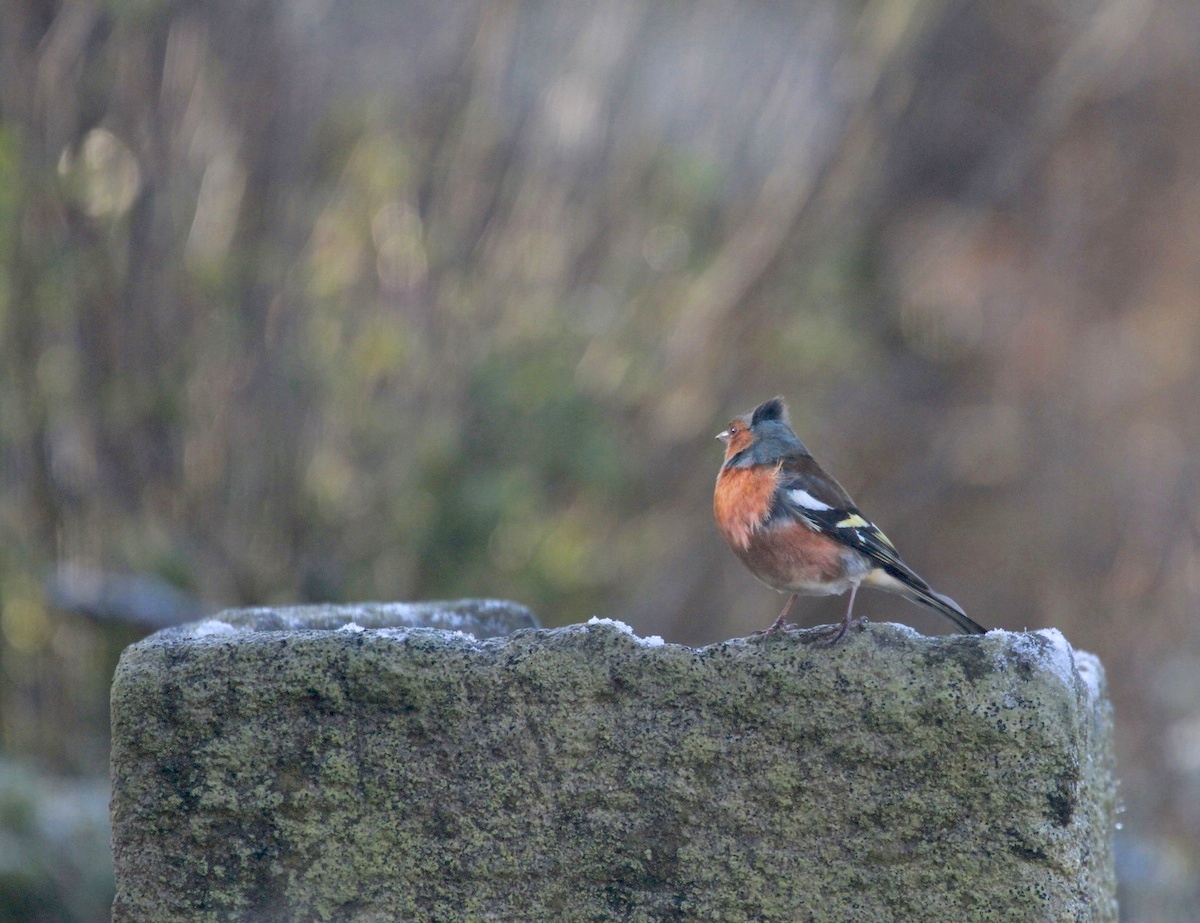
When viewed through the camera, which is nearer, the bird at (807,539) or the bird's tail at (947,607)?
the bird's tail at (947,607)

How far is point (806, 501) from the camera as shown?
326 cm

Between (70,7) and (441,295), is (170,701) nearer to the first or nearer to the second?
(70,7)

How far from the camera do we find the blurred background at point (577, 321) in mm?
7059

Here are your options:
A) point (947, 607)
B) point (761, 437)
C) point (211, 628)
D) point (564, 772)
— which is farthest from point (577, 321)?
point (564, 772)

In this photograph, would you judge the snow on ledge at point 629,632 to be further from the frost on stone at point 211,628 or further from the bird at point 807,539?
the frost on stone at point 211,628

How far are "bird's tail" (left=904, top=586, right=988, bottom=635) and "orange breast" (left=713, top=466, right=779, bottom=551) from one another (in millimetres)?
391

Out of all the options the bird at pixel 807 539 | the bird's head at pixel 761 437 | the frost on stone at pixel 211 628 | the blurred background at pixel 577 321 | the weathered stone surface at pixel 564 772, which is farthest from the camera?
the blurred background at pixel 577 321

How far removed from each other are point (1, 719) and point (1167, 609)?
24.2ft

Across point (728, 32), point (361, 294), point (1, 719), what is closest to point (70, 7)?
point (361, 294)

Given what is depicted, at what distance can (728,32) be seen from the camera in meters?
9.69

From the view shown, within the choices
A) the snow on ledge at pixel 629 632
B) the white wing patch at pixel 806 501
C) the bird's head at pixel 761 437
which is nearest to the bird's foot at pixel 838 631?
the snow on ledge at pixel 629 632

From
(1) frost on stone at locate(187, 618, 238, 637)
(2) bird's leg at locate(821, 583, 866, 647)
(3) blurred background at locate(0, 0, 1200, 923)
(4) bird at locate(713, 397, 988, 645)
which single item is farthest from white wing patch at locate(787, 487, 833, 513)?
(3) blurred background at locate(0, 0, 1200, 923)

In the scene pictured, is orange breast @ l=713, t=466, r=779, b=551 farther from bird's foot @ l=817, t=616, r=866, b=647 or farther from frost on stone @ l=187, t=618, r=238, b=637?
frost on stone @ l=187, t=618, r=238, b=637

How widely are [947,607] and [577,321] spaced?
591 centimetres
